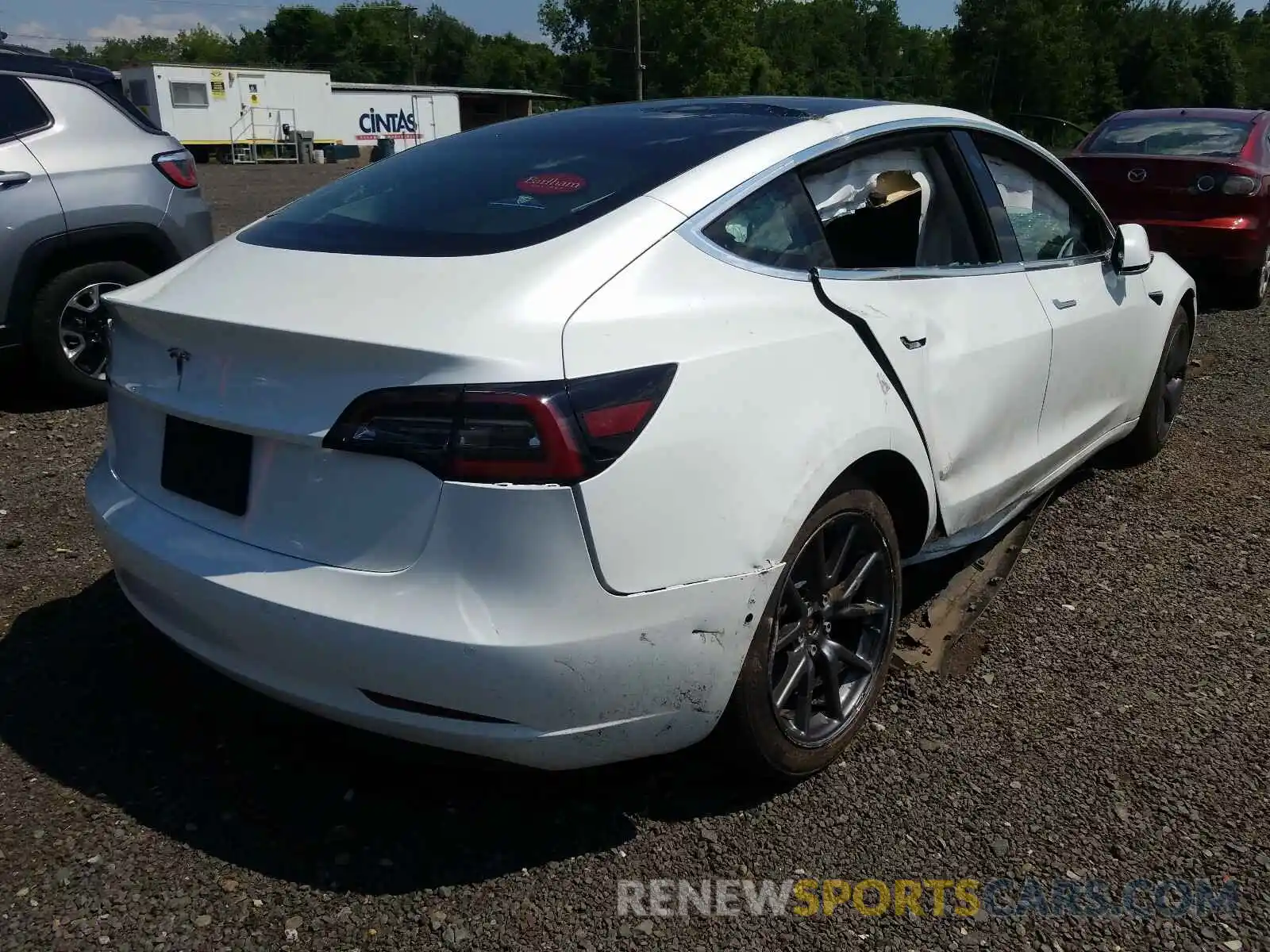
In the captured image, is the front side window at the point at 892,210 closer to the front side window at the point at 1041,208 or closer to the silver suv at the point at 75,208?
the front side window at the point at 1041,208

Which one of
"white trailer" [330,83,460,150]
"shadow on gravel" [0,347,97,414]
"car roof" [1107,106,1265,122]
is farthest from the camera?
"white trailer" [330,83,460,150]

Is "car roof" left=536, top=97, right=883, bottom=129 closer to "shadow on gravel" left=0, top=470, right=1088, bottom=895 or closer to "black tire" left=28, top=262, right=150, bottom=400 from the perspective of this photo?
"shadow on gravel" left=0, top=470, right=1088, bottom=895

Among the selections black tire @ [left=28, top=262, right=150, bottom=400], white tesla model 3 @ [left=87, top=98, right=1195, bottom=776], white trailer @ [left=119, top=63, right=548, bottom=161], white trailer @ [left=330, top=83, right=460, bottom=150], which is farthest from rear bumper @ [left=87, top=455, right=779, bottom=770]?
white trailer @ [left=330, top=83, right=460, bottom=150]

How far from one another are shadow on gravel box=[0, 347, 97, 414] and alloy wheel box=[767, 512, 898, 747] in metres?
4.74

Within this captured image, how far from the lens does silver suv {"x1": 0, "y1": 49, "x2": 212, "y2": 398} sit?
18.2 ft

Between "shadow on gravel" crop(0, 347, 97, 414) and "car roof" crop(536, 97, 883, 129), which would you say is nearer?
"car roof" crop(536, 97, 883, 129)

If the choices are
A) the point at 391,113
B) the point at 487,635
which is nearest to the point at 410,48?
the point at 391,113

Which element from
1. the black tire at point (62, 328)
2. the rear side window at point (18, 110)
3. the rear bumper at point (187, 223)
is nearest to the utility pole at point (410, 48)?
the rear bumper at point (187, 223)

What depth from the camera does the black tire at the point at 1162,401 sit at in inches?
188

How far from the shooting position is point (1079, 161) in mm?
8633

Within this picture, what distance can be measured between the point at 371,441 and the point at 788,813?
1.34m

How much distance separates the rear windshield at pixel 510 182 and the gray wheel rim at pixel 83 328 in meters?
3.20

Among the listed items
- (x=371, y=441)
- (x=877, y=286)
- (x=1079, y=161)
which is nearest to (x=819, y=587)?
(x=877, y=286)

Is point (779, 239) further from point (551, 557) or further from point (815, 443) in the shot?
point (551, 557)
